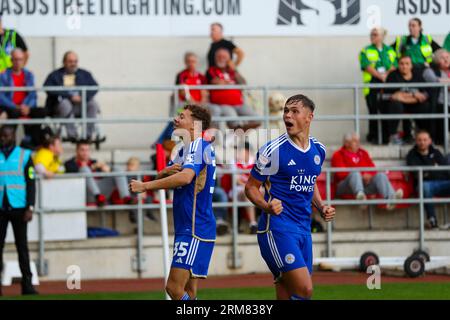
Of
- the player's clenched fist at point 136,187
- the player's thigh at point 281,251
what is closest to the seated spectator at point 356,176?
the player's thigh at point 281,251

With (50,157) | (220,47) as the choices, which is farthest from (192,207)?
(220,47)

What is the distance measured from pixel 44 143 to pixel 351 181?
4.82m

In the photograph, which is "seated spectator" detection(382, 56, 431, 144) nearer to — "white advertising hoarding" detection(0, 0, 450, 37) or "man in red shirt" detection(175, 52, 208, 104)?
"white advertising hoarding" detection(0, 0, 450, 37)

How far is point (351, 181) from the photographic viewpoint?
17.9 meters

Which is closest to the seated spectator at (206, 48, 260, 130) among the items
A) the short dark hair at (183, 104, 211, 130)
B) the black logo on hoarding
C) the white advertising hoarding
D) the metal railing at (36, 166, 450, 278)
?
the metal railing at (36, 166, 450, 278)

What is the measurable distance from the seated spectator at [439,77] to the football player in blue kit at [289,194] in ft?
30.2

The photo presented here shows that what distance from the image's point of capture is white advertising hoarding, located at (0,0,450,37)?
20047 millimetres

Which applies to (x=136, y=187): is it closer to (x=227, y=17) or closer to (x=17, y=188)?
(x=17, y=188)

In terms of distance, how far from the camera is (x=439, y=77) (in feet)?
63.2

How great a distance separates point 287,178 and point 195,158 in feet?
3.39

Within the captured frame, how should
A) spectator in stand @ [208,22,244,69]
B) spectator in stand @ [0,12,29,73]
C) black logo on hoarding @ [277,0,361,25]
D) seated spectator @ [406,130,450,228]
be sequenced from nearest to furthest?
seated spectator @ [406,130,450,228] → spectator in stand @ [0,12,29,73] → spectator in stand @ [208,22,244,69] → black logo on hoarding @ [277,0,361,25]

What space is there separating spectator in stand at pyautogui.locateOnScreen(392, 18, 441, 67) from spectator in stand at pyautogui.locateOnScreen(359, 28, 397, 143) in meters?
0.19

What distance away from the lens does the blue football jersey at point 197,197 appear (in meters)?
10.9
